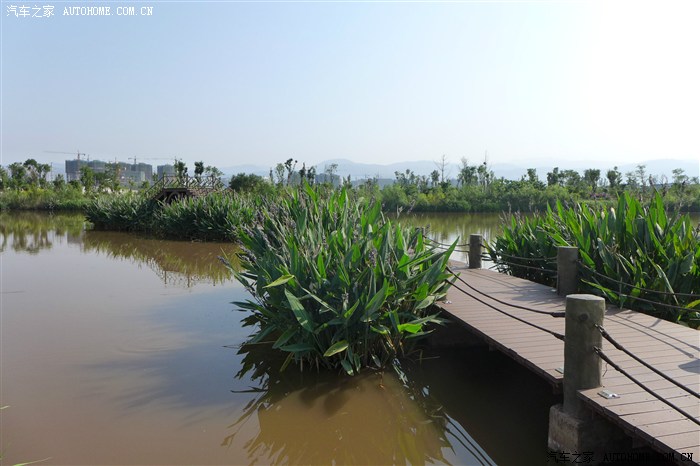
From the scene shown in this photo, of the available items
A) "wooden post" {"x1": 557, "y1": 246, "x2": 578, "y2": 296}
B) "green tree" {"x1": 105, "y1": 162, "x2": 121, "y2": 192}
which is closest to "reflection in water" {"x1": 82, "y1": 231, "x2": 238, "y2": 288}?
"wooden post" {"x1": 557, "y1": 246, "x2": 578, "y2": 296}

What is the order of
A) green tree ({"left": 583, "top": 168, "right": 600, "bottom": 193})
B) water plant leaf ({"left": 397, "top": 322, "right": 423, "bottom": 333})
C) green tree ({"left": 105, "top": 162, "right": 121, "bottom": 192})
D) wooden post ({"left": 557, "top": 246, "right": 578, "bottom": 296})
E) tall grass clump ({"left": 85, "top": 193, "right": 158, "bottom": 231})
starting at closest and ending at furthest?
water plant leaf ({"left": 397, "top": 322, "right": 423, "bottom": 333}), wooden post ({"left": 557, "top": 246, "right": 578, "bottom": 296}), tall grass clump ({"left": 85, "top": 193, "right": 158, "bottom": 231}), green tree ({"left": 583, "top": 168, "right": 600, "bottom": 193}), green tree ({"left": 105, "top": 162, "right": 121, "bottom": 192})

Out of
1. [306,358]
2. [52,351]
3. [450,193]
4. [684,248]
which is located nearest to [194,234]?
[52,351]

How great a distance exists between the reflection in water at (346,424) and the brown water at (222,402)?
0.01m

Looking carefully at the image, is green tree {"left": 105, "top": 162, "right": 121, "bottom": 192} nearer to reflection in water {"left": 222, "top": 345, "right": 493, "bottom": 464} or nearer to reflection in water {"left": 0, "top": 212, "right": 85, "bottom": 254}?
reflection in water {"left": 0, "top": 212, "right": 85, "bottom": 254}

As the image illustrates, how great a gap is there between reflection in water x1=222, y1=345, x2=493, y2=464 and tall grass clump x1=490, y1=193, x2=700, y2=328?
6.87 feet

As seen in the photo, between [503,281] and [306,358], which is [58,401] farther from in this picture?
[503,281]

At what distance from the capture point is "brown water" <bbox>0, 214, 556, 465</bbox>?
3.43 metres

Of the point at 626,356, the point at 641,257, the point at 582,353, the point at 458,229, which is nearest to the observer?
the point at 582,353

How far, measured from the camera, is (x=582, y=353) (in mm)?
3078

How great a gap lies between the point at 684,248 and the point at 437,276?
258cm

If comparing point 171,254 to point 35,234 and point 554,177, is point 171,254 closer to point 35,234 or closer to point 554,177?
point 35,234

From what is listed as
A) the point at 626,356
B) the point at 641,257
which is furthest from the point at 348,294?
the point at 641,257

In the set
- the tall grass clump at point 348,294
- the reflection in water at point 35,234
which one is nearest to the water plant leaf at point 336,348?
the tall grass clump at point 348,294

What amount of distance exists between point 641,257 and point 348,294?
307 centimetres
